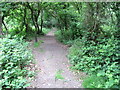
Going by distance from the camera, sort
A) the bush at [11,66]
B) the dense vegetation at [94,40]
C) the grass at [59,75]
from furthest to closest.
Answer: the grass at [59,75] < the dense vegetation at [94,40] < the bush at [11,66]

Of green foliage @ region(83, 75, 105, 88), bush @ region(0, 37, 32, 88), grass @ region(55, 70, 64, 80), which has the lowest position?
grass @ region(55, 70, 64, 80)

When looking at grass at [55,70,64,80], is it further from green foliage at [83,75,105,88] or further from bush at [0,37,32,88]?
bush at [0,37,32,88]

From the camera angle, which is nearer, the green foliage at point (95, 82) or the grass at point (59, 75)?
the green foliage at point (95, 82)

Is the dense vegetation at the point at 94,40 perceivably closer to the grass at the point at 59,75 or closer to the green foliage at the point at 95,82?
the green foliage at the point at 95,82

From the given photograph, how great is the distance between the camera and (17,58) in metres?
3.79

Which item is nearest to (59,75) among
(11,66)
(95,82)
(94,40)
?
(95,82)

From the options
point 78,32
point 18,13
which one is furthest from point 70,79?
point 18,13

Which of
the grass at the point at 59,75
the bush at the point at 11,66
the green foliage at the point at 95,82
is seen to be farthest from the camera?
the grass at the point at 59,75

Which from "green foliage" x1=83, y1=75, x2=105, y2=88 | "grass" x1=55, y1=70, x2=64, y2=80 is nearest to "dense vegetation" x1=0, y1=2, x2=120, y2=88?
"green foliage" x1=83, y1=75, x2=105, y2=88

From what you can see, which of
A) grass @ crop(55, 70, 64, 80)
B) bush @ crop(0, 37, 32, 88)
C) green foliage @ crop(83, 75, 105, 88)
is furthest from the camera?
grass @ crop(55, 70, 64, 80)

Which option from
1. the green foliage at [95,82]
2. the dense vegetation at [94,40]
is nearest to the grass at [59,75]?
the dense vegetation at [94,40]

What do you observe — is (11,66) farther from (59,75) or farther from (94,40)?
(94,40)

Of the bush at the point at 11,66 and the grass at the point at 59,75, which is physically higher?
the bush at the point at 11,66

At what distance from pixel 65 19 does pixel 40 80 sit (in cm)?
799
